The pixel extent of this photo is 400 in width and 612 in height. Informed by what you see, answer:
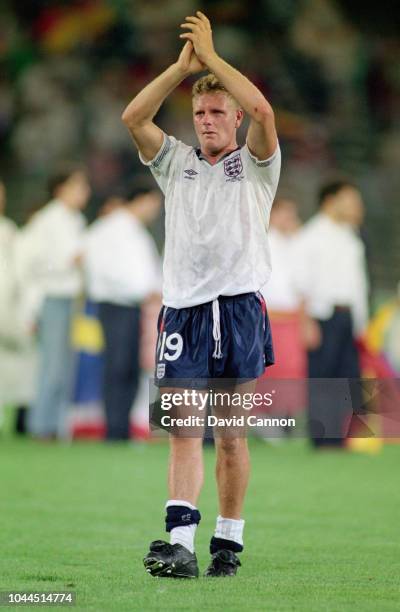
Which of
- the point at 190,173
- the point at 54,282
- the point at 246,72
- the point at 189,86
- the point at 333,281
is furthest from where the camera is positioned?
the point at 246,72

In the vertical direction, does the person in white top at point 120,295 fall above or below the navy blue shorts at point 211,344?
above

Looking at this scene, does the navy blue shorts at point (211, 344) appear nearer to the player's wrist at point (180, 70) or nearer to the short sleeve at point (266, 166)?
the short sleeve at point (266, 166)

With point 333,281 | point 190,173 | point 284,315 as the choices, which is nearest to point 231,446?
point 190,173

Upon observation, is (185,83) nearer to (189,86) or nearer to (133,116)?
(189,86)

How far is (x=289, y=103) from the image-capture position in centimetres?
2488

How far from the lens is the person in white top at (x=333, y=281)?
1274 centimetres

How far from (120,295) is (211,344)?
7634 millimetres

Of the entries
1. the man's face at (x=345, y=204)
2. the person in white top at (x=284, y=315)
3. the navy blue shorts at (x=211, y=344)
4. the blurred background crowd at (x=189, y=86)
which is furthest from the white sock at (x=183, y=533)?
the blurred background crowd at (x=189, y=86)

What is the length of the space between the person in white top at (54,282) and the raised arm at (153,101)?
25.0ft

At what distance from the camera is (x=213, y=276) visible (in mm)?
5703

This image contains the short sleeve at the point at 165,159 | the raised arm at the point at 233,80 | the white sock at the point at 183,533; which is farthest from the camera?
the short sleeve at the point at 165,159

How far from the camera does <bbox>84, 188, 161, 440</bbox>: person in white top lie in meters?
13.3

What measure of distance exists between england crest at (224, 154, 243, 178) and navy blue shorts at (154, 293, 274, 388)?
46 centimetres

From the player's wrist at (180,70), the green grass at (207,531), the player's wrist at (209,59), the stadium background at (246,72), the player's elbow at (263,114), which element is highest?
the stadium background at (246,72)
